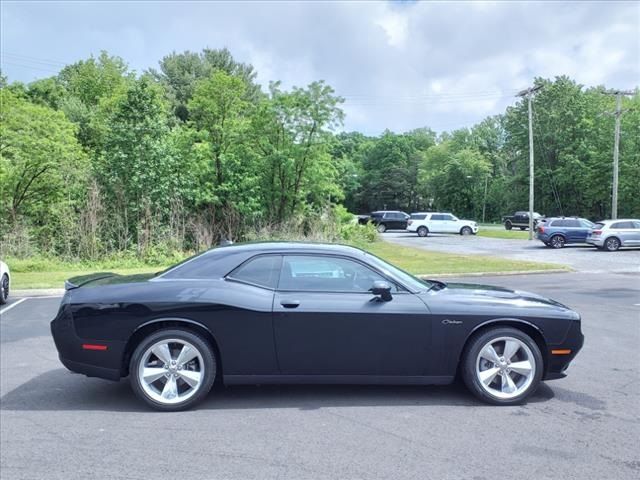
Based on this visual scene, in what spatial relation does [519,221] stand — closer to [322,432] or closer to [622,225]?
[622,225]

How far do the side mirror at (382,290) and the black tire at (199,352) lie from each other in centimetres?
151

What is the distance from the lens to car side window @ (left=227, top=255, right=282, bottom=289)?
4641 mm

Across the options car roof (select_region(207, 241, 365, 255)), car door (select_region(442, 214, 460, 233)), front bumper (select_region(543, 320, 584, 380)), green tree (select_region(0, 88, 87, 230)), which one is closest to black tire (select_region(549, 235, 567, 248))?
car door (select_region(442, 214, 460, 233))

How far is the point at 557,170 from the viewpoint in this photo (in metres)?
64.0

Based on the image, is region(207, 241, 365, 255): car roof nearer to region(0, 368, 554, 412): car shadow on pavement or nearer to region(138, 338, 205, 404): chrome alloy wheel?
region(138, 338, 205, 404): chrome alloy wheel

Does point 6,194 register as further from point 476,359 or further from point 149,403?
point 476,359

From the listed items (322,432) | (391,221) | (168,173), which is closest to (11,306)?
(322,432)

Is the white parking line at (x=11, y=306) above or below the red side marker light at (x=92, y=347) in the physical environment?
below

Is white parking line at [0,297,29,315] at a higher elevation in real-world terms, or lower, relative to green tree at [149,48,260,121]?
lower

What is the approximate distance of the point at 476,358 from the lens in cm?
452

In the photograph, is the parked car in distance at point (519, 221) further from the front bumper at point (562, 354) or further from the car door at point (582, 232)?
the front bumper at point (562, 354)

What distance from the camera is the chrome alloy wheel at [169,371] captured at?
174 inches

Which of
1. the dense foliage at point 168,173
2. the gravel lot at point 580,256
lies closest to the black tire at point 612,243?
the gravel lot at point 580,256

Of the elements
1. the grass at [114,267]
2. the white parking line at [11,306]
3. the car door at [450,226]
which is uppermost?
the car door at [450,226]
